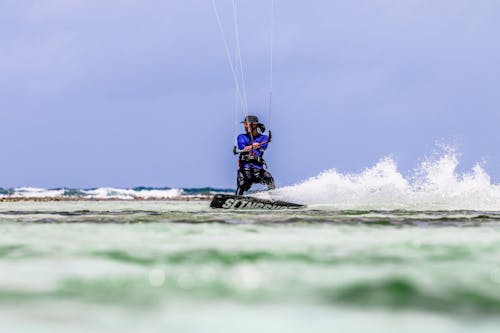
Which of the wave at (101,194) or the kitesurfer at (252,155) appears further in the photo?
the wave at (101,194)

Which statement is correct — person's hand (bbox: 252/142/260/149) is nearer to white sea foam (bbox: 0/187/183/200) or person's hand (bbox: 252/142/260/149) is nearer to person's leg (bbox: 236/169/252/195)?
person's leg (bbox: 236/169/252/195)

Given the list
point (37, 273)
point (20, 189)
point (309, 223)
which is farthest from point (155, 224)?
point (20, 189)

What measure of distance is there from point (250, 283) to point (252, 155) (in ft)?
45.7

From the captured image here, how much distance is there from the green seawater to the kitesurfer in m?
10.9

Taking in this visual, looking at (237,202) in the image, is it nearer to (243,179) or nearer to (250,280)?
(243,179)

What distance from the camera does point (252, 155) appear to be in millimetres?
17766

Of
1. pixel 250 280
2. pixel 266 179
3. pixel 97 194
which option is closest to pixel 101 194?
pixel 97 194

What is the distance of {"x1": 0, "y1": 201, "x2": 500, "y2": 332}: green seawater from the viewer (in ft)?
9.65

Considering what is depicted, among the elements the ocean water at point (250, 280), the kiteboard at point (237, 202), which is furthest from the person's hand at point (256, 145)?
the ocean water at point (250, 280)

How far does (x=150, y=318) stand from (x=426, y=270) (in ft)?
6.27

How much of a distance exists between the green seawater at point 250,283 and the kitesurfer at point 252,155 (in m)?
10.9

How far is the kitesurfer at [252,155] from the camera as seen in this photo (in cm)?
1766

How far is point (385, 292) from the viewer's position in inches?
140

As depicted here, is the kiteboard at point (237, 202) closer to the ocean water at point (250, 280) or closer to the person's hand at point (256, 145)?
the person's hand at point (256, 145)
